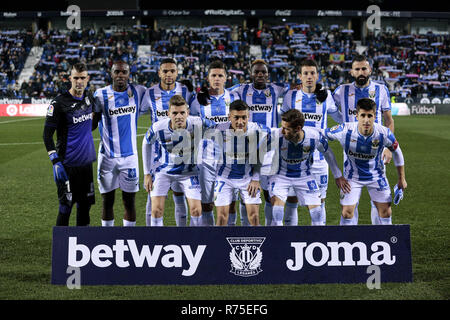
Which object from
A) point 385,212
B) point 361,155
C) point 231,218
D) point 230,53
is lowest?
point 231,218

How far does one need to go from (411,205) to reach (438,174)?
3497 millimetres

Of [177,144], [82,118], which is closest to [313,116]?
[177,144]

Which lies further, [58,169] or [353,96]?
[353,96]

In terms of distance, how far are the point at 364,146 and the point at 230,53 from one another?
1309 inches

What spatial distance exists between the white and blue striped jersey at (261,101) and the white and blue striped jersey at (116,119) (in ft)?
4.33

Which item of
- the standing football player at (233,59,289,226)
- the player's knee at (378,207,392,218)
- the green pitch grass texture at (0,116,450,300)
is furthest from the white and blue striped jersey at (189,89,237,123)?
the player's knee at (378,207,392,218)

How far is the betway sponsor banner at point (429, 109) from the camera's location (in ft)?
101

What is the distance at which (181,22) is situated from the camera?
149 feet

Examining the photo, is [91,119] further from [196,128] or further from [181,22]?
[181,22]

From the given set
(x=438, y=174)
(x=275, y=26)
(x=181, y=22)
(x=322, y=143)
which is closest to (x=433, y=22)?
(x=275, y=26)

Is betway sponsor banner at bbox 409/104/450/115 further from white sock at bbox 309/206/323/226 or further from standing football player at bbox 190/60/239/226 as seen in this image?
white sock at bbox 309/206/323/226

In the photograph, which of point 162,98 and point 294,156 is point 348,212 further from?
point 162,98

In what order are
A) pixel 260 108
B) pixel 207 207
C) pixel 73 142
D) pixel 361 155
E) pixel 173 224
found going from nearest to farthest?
pixel 73 142, pixel 361 155, pixel 207 207, pixel 260 108, pixel 173 224

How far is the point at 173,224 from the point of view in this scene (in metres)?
8.15
